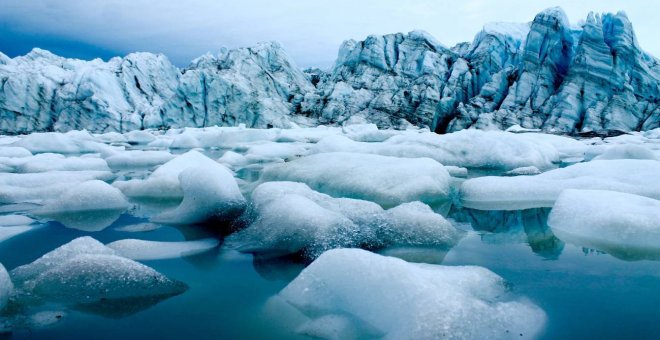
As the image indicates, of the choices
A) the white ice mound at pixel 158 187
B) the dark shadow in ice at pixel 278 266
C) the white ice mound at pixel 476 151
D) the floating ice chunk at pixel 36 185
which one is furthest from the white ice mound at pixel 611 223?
the floating ice chunk at pixel 36 185

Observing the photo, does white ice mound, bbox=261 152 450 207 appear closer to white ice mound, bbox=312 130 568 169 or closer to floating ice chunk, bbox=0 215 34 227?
white ice mound, bbox=312 130 568 169

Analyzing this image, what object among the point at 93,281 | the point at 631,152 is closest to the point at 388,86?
the point at 631,152

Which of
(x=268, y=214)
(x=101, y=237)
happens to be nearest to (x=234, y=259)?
(x=268, y=214)

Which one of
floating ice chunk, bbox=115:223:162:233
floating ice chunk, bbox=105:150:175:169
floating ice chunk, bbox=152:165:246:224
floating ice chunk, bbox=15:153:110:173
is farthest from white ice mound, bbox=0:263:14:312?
floating ice chunk, bbox=105:150:175:169

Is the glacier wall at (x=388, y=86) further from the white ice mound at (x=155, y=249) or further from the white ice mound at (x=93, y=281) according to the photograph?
the white ice mound at (x=93, y=281)

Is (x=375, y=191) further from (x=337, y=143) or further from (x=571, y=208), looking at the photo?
(x=337, y=143)

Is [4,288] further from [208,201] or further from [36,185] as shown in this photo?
[36,185]

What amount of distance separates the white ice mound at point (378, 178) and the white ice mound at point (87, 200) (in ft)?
5.63

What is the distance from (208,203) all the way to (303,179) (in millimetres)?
1461

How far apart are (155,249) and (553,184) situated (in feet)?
10.7

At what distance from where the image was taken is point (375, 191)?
359 cm

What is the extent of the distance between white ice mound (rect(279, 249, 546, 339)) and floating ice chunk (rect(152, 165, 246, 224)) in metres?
1.46

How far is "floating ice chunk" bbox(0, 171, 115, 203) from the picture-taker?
13.3 feet

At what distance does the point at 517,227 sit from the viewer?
286cm
